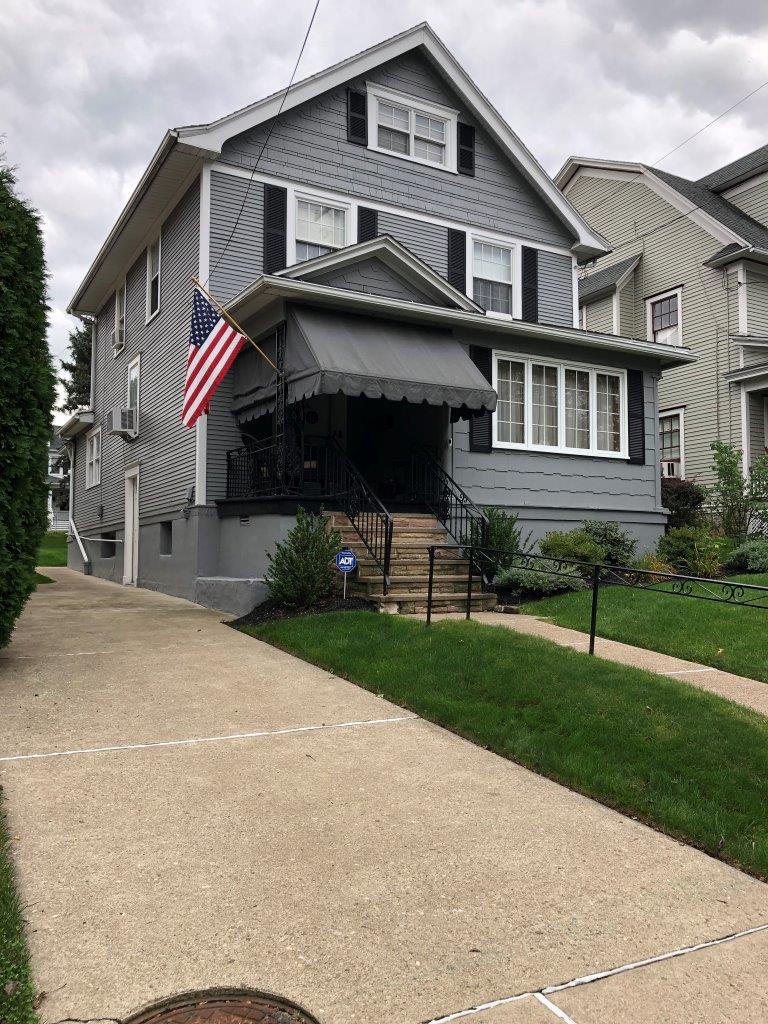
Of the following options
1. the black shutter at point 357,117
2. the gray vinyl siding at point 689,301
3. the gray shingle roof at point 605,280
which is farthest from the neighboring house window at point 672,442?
the black shutter at point 357,117

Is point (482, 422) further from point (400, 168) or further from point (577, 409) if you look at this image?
point (400, 168)

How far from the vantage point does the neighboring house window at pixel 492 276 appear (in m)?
16.3

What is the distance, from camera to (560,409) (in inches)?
551

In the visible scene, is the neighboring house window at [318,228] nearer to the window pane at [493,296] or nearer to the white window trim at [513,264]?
the white window trim at [513,264]

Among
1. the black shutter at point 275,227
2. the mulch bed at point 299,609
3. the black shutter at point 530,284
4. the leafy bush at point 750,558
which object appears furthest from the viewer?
the black shutter at point 530,284

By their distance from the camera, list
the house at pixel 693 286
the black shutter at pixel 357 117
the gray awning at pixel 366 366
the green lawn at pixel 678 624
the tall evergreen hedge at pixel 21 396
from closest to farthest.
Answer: the tall evergreen hedge at pixel 21 396 → the green lawn at pixel 678 624 → the gray awning at pixel 366 366 → the black shutter at pixel 357 117 → the house at pixel 693 286

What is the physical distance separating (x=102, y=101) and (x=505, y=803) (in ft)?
37.2

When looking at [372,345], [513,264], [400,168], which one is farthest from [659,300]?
[372,345]

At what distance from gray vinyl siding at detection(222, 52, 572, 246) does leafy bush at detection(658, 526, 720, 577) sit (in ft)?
24.3

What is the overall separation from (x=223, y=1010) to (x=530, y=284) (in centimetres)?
1612

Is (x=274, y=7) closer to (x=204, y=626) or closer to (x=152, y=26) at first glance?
(x=152, y=26)

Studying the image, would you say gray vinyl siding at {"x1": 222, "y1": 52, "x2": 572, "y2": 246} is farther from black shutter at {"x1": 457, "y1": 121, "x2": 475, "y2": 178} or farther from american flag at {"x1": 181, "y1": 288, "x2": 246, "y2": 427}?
american flag at {"x1": 181, "y1": 288, "x2": 246, "y2": 427}

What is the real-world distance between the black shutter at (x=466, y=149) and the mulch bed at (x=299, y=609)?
1068cm

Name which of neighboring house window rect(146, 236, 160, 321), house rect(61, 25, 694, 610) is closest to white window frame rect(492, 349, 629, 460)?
house rect(61, 25, 694, 610)
